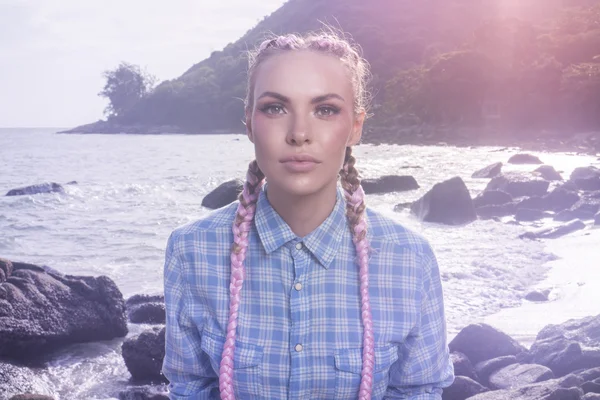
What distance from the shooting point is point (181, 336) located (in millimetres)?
2139

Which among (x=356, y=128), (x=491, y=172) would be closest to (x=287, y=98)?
(x=356, y=128)

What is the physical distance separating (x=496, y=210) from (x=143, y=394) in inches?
404

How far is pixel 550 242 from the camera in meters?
10.1

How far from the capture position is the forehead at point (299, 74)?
6.79 feet

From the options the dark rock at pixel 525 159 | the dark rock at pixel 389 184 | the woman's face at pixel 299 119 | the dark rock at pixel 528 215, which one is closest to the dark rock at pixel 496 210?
the dark rock at pixel 528 215

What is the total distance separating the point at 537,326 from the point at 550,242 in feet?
14.7

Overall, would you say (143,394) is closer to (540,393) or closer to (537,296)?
(540,393)

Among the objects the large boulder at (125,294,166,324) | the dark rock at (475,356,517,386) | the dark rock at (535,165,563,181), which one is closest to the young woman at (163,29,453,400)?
the dark rock at (475,356,517,386)

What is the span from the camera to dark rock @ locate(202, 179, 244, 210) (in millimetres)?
16517

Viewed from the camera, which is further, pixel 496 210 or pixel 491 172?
pixel 491 172

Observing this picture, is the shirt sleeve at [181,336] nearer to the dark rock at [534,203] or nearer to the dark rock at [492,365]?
the dark rock at [492,365]

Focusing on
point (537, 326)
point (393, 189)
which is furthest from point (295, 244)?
point (393, 189)

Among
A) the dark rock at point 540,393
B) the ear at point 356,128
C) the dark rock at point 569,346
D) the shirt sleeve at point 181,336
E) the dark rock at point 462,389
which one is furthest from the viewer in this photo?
the dark rock at point 569,346

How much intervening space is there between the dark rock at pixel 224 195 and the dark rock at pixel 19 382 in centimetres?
1143
